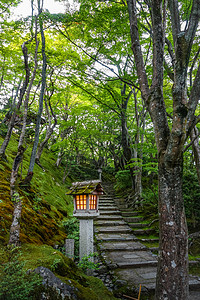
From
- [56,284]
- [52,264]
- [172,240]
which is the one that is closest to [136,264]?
[172,240]

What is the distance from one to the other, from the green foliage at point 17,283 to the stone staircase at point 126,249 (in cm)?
253

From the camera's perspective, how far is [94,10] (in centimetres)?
534

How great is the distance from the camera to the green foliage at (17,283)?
1.86 m

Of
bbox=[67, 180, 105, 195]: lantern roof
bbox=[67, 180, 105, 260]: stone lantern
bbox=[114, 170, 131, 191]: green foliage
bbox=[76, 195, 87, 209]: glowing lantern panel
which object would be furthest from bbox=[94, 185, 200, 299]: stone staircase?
bbox=[114, 170, 131, 191]: green foliage

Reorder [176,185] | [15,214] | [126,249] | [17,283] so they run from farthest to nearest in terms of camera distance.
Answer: [126,249]
[15,214]
[176,185]
[17,283]

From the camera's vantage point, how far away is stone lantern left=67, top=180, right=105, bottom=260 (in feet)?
14.1

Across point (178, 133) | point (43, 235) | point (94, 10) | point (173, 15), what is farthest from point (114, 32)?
point (43, 235)

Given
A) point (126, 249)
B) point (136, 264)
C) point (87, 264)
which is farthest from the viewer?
point (126, 249)

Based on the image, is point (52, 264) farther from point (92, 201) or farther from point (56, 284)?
point (92, 201)

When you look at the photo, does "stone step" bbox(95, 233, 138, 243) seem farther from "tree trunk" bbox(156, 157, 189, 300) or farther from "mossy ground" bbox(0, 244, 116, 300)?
"tree trunk" bbox(156, 157, 189, 300)

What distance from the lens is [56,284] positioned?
2.29m

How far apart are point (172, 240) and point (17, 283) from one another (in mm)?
2114

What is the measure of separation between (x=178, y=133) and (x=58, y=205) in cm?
669

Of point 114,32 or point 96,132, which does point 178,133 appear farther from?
point 96,132
